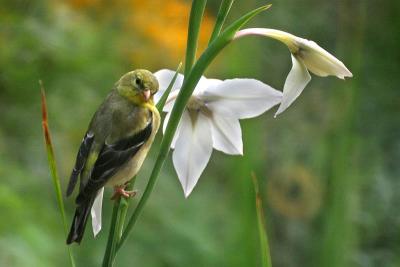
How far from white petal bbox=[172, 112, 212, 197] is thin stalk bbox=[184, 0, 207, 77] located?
150 millimetres

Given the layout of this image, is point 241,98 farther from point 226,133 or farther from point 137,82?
point 137,82

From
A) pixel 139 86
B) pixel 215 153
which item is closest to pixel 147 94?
pixel 139 86

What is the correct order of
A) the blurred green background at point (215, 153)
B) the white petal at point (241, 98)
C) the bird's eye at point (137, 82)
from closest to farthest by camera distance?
the white petal at point (241, 98) < the bird's eye at point (137, 82) < the blurred green background at point (215, 153)

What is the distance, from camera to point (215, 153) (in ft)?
11.3

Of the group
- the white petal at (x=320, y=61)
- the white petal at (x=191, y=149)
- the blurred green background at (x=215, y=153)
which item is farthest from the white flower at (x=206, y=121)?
the blurred green background at (x=215, y=153)

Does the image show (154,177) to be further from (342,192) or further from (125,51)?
(125,51)

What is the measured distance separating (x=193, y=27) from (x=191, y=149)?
193mm

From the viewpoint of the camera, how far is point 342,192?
4.89ft

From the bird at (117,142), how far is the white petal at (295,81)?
16 cm

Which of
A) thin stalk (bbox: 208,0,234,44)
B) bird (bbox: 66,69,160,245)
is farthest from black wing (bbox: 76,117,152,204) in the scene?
thin stalk (bbox: 208,0,234,44)

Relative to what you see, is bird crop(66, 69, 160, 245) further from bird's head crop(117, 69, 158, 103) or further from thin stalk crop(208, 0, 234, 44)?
thin stalk crop(208, 0, 234, 44)

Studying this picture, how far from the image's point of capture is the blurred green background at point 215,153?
5.64 ft

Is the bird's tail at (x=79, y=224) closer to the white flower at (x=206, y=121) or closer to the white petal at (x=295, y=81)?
the white flower at (x=206, y=121)

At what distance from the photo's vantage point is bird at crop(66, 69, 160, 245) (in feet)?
3.58
